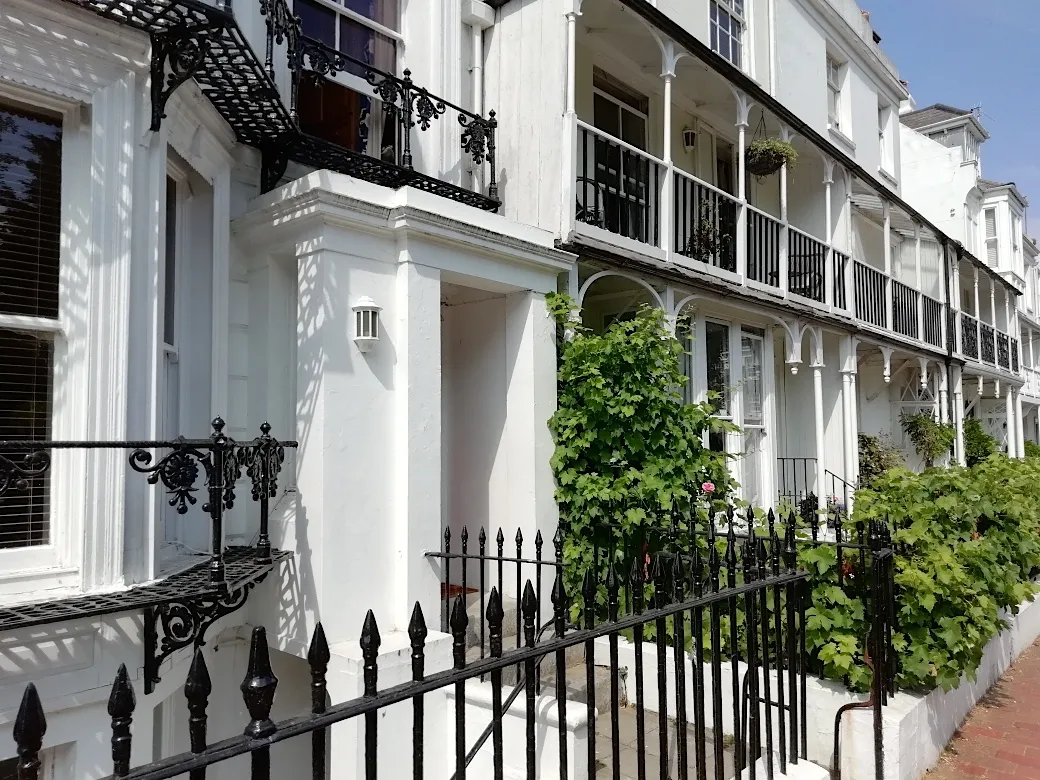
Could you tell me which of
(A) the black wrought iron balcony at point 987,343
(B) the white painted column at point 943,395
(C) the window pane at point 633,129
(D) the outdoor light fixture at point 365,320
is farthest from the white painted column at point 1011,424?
(D) the outdoor light fixture at point 365,320

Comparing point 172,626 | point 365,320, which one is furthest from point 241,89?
point 172,626

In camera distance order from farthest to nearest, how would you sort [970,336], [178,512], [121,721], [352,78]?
[970,336]
[352,78]
[178,512]
[121,721]

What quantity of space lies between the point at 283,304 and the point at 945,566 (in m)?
4.98

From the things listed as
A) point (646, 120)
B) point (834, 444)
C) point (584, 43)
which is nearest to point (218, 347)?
point (584, 43)

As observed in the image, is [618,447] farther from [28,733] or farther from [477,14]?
[28,733]

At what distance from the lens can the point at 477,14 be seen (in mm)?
7168

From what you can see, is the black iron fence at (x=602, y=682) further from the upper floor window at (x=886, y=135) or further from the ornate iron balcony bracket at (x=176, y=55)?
the upper floor window at (x=886, y=135)

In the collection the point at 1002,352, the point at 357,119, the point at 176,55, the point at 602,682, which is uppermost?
the point at 357,119

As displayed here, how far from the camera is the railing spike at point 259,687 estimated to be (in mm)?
1587

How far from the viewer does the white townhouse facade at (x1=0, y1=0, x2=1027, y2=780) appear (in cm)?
336

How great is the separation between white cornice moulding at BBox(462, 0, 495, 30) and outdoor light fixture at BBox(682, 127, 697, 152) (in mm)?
4238

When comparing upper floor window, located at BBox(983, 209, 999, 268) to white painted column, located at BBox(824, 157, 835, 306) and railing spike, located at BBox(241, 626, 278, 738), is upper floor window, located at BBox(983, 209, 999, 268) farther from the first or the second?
railing spike, located at BBox(241, 626, 278, 738)

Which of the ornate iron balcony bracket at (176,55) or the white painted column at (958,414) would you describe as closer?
the ornate iron balcony bracket at (176,55)

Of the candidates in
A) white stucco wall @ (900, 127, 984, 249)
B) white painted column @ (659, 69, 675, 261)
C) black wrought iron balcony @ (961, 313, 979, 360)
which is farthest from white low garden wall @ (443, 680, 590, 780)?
white stucco wall @ (900, 127, 984, 249)
